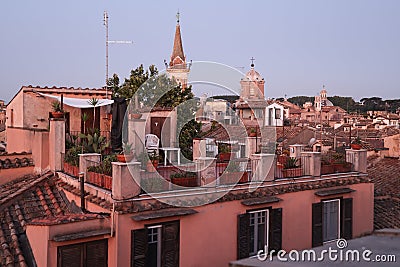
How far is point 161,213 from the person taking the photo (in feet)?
24.8

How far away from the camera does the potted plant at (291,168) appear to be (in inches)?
386

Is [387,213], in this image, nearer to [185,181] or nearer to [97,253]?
[185,181]

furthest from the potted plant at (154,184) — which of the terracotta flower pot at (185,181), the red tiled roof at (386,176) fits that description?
the red tiled roof at (386,176)

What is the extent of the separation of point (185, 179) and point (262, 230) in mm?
2173

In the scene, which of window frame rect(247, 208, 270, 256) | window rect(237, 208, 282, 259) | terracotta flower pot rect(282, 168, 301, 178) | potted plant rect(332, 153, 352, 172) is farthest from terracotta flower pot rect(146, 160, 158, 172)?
potted plant rect(332, 153, 352, 172)

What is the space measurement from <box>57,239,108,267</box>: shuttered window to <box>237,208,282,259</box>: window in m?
2.99

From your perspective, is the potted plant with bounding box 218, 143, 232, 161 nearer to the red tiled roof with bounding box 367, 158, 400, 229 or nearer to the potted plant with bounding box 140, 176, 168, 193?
the potted plant with bounding box 140, 176, 168, 193

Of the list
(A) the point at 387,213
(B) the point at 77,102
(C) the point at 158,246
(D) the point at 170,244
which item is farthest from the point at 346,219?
(B) the point at 77,102

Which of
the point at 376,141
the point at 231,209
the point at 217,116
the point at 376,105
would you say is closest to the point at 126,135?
the point at 231,209

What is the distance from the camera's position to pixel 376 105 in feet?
301

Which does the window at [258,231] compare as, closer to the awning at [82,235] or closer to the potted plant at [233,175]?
the potted plant at [233,175]

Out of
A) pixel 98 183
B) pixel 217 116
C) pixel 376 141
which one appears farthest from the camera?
pixel 376 141

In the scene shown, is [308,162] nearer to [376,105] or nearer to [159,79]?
[159,79]

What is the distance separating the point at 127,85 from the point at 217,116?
5090 millimetres
